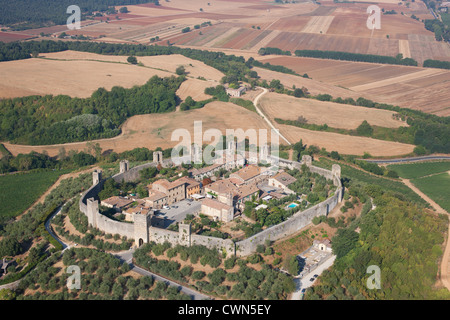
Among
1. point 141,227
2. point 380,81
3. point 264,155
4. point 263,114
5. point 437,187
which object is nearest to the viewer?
point 141,227

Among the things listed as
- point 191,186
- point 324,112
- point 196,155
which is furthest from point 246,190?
point 324,112

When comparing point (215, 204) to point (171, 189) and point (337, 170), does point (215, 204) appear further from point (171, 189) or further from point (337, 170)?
point (337, 170)

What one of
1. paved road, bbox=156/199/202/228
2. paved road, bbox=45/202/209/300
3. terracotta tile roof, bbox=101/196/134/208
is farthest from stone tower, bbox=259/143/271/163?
paved road, bbox=45/202/209/300

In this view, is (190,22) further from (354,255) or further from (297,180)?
(354,255)

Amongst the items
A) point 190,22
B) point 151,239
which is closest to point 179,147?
point 151,239

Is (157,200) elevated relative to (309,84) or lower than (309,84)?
lower

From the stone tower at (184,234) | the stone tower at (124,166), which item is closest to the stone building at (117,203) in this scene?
the stone tower at (124,166)
